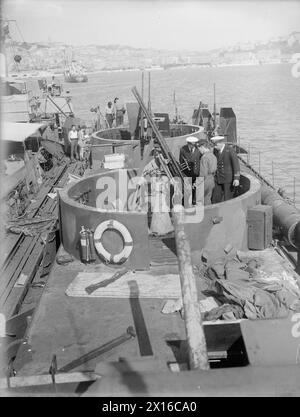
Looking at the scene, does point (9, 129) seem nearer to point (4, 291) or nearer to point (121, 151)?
point (121, 151)

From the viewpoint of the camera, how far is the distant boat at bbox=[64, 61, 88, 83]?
81.1 m

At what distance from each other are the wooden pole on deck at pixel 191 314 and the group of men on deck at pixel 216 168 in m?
4.91

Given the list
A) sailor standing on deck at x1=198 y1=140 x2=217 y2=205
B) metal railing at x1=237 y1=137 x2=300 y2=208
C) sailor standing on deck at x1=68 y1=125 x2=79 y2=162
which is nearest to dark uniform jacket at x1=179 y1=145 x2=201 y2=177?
sailor standing on deck at x1=198 y1=140 x2=217 y2=205

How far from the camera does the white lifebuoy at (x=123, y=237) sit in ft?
27.6

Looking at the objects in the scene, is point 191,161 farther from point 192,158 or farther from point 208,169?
point 208,169

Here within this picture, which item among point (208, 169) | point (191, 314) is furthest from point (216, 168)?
point (191, 314)

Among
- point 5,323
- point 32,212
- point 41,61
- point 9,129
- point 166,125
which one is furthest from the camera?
point 41,61

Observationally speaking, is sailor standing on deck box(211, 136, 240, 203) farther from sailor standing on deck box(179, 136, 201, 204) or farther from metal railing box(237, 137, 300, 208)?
metal railing box(237, 137, 300, 208)

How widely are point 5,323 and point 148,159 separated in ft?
17.6

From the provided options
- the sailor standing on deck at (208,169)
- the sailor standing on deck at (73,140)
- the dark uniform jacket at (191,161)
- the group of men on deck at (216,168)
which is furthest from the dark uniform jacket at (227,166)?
the sailor standing on deck at (73,140)

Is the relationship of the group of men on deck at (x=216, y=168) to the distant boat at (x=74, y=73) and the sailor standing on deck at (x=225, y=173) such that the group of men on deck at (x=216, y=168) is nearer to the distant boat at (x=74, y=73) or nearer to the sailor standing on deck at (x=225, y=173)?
the sailor standing on deck at (x=225, y=173)

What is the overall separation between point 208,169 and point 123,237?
2511 millimetres
